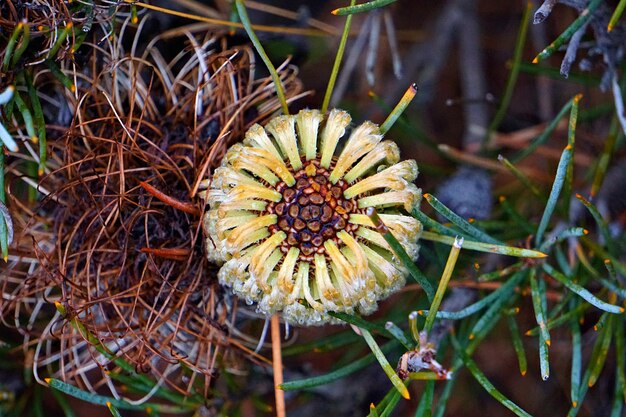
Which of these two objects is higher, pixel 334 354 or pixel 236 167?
pixel 236 167

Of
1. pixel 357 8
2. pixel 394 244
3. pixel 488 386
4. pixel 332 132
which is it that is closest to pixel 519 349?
pixel 488 386

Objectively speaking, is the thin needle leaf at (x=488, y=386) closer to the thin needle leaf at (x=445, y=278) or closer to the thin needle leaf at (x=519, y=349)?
the thin needle leaf at (x=519, y=349)

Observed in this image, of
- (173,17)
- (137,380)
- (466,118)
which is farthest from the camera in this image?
(466,118)

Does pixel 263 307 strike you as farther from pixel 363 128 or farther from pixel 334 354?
pixel 334 354

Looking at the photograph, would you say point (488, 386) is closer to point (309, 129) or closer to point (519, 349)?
point (519, 349)

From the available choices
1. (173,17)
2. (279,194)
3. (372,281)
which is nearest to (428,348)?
(372,281)
